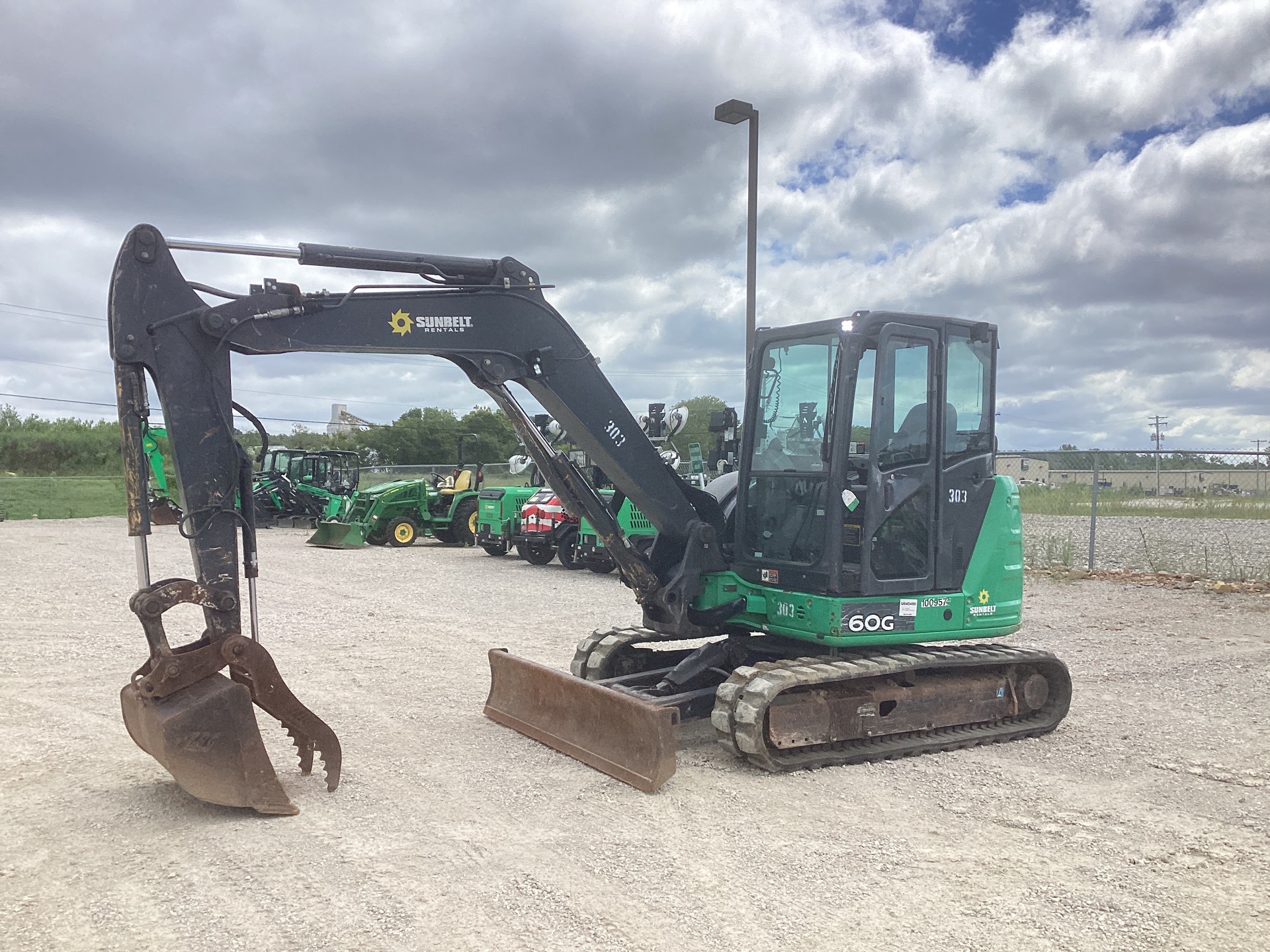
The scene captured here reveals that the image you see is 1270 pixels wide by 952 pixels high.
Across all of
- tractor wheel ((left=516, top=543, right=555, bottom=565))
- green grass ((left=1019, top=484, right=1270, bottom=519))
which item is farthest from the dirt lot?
green grass ((left=1019, top=484, right=1270, bottom=519))

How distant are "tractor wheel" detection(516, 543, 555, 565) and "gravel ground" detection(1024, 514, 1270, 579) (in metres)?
8.27

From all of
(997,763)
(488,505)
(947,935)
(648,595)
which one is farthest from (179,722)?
(488,505)

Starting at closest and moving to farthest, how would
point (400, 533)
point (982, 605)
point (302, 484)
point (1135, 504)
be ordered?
point (982, 605), point (1135, 504), point (400, 533), point (302, 484)

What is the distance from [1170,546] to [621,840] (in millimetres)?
16174

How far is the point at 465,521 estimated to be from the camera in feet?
74.8

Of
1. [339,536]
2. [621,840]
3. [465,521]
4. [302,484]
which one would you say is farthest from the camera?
[302,484]

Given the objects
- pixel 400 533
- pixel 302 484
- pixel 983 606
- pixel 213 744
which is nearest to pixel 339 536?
pixel 400 533

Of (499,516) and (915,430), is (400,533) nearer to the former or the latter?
(499,516)

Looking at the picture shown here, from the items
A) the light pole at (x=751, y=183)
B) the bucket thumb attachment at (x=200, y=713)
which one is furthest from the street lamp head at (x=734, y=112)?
the bucket thumb attachment at (x=200, y=713)

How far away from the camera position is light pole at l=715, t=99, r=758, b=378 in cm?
1302

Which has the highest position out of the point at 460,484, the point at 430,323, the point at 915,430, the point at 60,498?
the point at 430,323

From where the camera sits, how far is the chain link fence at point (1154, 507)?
1552 cm

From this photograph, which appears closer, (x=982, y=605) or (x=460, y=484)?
(x=982, y=605)

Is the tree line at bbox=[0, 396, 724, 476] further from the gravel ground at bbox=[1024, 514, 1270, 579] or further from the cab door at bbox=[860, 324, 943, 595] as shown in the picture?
the cab door at bbox=[860, 324, 943, 595]
